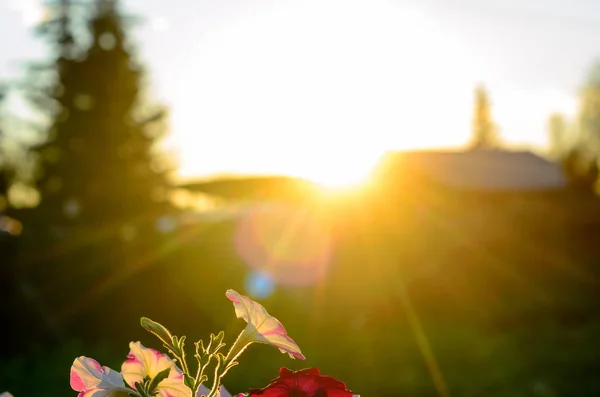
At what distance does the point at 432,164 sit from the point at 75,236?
17757 mm

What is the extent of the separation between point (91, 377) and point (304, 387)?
0.30 meters

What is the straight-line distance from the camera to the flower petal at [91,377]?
3.07ft

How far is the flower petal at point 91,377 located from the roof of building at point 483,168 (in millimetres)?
23181

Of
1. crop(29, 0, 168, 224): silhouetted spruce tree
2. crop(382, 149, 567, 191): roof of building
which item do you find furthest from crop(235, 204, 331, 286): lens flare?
crop(382, 149, 567, 191): roof of building

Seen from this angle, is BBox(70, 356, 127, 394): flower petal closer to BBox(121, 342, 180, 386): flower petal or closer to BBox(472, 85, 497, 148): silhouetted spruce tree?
BBox(121, 342, 180, 386): flower petal

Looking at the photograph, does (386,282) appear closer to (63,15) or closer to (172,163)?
(172,163)

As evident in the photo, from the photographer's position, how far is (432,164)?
25.7 m

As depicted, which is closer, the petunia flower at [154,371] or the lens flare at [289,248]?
the petunia flower at [154,371]

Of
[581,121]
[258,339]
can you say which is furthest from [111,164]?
[581,121]

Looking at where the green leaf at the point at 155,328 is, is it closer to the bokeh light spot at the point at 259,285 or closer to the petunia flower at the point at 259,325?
the petunia flower at the point at 259,325

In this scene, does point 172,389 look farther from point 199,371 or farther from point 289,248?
point 289,248

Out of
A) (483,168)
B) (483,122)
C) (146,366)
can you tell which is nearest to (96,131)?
(483,168)

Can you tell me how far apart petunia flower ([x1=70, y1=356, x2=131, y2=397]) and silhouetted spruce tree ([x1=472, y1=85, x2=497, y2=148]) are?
6451 cm

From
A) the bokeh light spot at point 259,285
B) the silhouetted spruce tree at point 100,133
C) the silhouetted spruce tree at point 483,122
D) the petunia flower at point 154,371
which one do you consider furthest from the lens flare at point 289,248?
the silhouetted spruce tree at point 483,122
